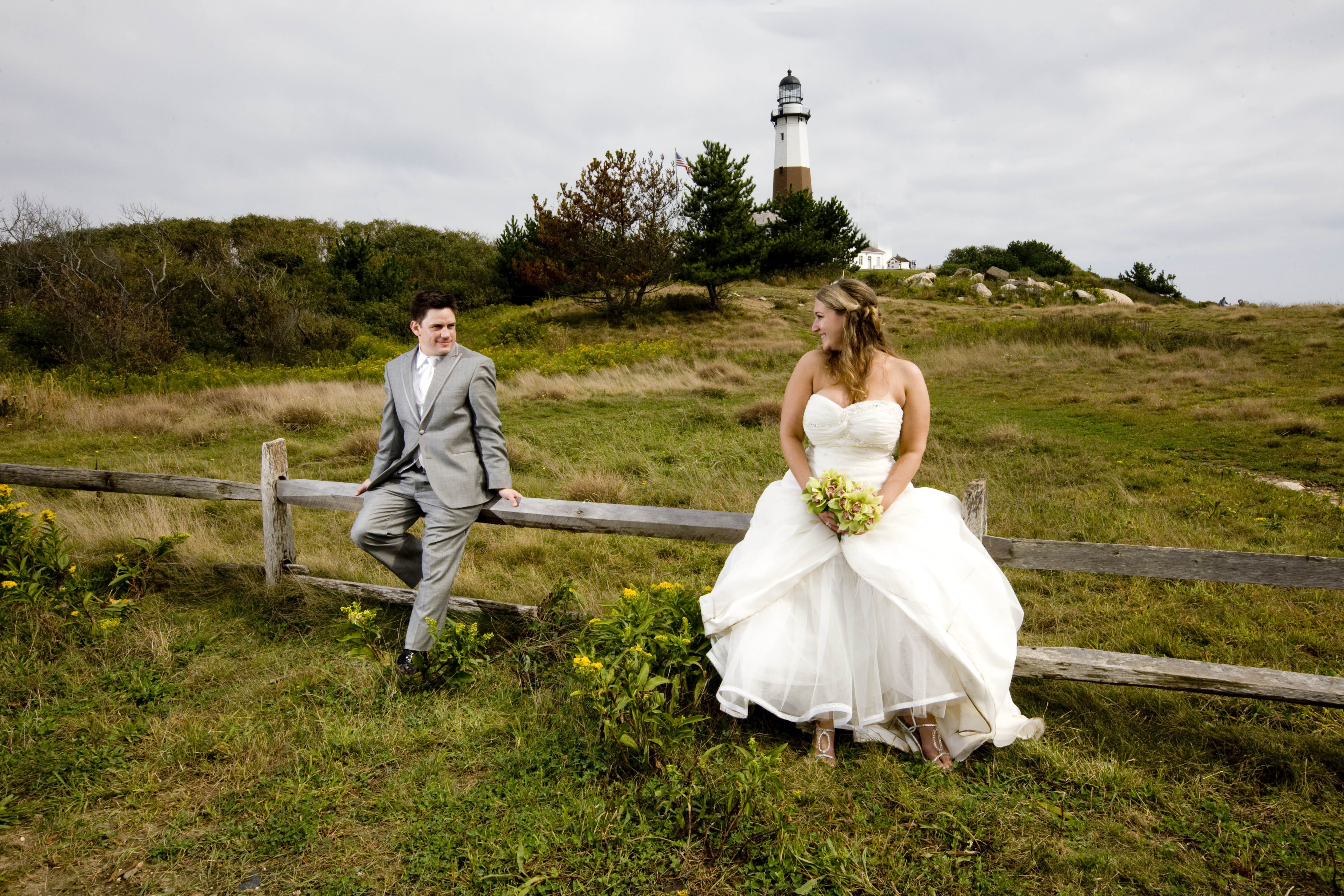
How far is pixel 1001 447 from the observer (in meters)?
9.80

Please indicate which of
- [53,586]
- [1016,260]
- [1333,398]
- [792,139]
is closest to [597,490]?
[53,586]

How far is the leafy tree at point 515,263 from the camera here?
37.9m

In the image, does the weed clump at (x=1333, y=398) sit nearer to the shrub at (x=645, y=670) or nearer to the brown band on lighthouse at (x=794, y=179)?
the shrub at (x=645, y=670)

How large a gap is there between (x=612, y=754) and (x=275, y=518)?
10.9 ft

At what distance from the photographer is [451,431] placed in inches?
174

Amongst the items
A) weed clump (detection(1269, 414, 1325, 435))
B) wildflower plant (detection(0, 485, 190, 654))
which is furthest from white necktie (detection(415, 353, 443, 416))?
weed clump (detection(1269, 414, 1325, 435))

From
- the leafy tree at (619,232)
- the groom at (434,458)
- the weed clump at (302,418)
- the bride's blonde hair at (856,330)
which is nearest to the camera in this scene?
the bride's blonde hair at (856,330)

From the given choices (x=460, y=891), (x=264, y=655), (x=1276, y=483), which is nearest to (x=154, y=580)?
(x=264, y=655)

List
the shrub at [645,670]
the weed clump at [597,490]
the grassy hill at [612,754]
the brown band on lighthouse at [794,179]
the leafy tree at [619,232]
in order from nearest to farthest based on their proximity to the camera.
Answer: the grassy hill at [612,754], the shrub at [645,670], the weed clump at [597,490], the leafy tree at [619,232], the brown band on lighthouse at [794,179]

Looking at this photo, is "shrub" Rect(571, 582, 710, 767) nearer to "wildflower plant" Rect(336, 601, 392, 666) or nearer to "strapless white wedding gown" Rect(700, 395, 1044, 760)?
"strapless white wedding gown" Rect(700, 395, 1044, 760)

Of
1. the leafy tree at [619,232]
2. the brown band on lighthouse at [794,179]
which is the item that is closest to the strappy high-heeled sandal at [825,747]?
the leafy tree at [619,232]

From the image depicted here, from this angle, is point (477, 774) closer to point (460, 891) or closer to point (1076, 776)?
point (460, 891)

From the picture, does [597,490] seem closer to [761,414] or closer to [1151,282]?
[761,414]

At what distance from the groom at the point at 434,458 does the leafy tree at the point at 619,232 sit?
2760 centimetres
